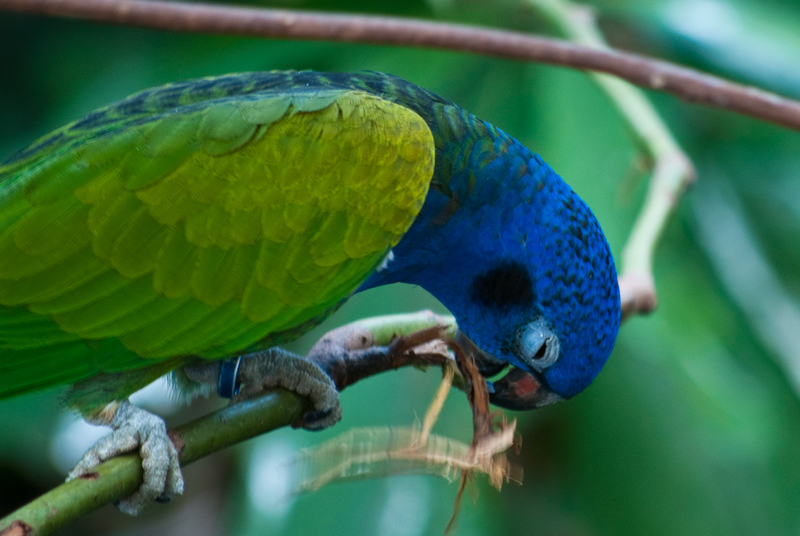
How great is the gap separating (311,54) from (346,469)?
1.90m

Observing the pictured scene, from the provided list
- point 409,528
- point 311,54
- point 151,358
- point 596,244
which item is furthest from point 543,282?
point 311,54

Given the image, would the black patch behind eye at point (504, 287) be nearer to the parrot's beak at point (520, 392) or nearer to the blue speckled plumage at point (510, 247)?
the blue speckled plumage at point (510, 247)

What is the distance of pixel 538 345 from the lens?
1485 millimetres

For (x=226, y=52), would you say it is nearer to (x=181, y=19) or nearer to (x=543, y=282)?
(x=181, y=19)

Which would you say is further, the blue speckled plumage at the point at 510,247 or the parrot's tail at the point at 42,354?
the blue speckled plumage at the point at 510,247

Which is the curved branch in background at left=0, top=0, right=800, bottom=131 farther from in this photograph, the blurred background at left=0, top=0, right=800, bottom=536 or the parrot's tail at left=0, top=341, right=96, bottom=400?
the blurred background at left=0, top=0, right=800, bottom=536

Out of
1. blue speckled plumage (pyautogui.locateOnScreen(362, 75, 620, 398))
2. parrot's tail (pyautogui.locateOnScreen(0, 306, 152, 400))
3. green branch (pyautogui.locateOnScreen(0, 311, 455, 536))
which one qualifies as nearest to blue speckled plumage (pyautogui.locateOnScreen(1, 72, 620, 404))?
blue speckled plumage (pyautogui.locateOnScreen(362, 75, 620, 398))

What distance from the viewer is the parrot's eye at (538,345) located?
1474 mm

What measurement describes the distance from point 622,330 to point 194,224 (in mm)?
1383

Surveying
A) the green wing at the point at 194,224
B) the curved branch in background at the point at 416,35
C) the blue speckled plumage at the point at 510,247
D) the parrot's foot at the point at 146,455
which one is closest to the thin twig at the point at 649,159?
the blue speckled plumage at the point at 510,247

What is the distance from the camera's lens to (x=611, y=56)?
1488 mm

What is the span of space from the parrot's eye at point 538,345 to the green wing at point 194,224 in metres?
0.32

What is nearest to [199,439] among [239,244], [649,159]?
[239,244]

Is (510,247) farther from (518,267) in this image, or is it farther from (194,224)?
(194,224)
